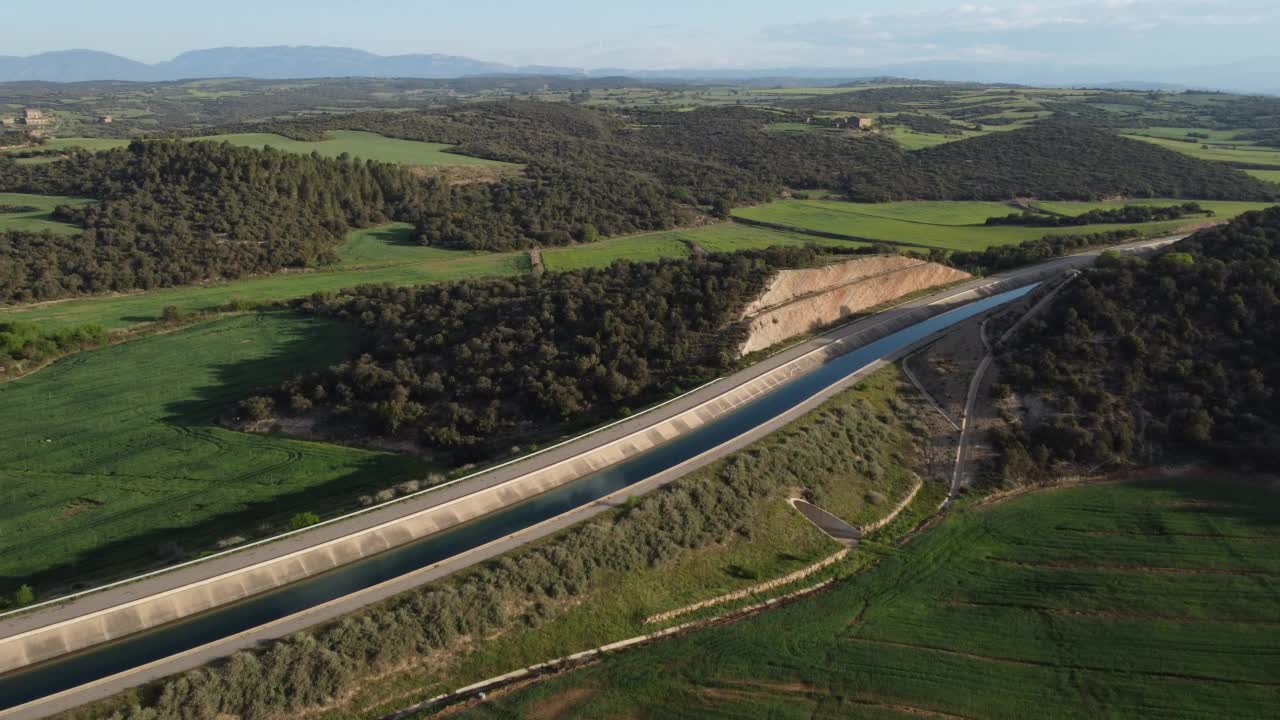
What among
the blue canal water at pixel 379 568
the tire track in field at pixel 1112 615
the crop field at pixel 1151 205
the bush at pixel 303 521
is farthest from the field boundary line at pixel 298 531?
the crop field at pixel 1151 205

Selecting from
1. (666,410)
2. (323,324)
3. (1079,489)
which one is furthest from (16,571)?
(1079,489)

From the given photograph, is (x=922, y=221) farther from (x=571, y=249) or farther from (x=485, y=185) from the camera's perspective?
(x=485, y=185)

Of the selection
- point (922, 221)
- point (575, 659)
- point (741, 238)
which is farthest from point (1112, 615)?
point (922, 221)

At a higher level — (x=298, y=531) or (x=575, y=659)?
(x=298, y=531)

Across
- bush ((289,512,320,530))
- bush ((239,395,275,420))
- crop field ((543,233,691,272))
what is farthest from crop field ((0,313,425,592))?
crop field ((543,233,691,272))

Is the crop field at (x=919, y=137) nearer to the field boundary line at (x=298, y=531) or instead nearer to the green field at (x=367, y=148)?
the green field at (x=367, y=148)

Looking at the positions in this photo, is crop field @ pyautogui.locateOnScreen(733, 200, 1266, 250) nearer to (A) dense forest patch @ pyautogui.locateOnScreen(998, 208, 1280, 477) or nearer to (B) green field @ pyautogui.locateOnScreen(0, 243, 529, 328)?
(A) dense forest patch @ pyautogui.locateOnScreen(998, 208, 1280, 477)
